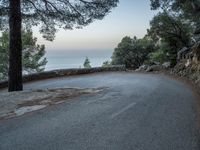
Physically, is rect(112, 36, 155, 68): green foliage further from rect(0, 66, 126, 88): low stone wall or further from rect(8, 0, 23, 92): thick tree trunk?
rect(8, 0, 23, 92): thick tree trunk

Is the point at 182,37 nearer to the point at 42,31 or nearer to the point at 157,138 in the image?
the point at 42,31

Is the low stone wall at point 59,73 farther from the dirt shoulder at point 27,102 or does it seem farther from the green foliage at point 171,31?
the dirt shoulder at point 27,102

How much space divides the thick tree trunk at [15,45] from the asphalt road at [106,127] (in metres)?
6.10

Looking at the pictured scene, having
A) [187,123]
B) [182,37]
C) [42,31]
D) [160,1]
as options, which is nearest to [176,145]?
[187,123]

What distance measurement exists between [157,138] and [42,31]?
39.4ft

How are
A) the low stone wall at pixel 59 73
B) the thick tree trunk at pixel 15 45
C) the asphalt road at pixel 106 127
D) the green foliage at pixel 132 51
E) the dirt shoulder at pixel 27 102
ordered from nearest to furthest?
the asphalt road at pixel 106 127
the dirt shoulder at pixel 27 102
the thick tree trunk at pixel 15 45
the low stone wall at pixel 59 73
the green foliage at pixel 132 51

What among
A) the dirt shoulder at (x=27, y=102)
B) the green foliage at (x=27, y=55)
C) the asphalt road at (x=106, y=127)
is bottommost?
the asphalt road at (x=106, y=127)

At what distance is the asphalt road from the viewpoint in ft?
15.9

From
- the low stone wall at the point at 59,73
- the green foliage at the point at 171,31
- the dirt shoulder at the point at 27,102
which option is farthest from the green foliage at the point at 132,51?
the dirt shoulder at the point at 27,102

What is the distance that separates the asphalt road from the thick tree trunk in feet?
20.0

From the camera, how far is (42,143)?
4.93 meters

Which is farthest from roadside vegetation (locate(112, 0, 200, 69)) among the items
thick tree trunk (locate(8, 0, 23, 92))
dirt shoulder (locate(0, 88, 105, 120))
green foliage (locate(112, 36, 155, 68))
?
dirt shoulder (locate(0, 88, 105, 120))

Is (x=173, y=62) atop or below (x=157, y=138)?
atop

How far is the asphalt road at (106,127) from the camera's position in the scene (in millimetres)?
4848
